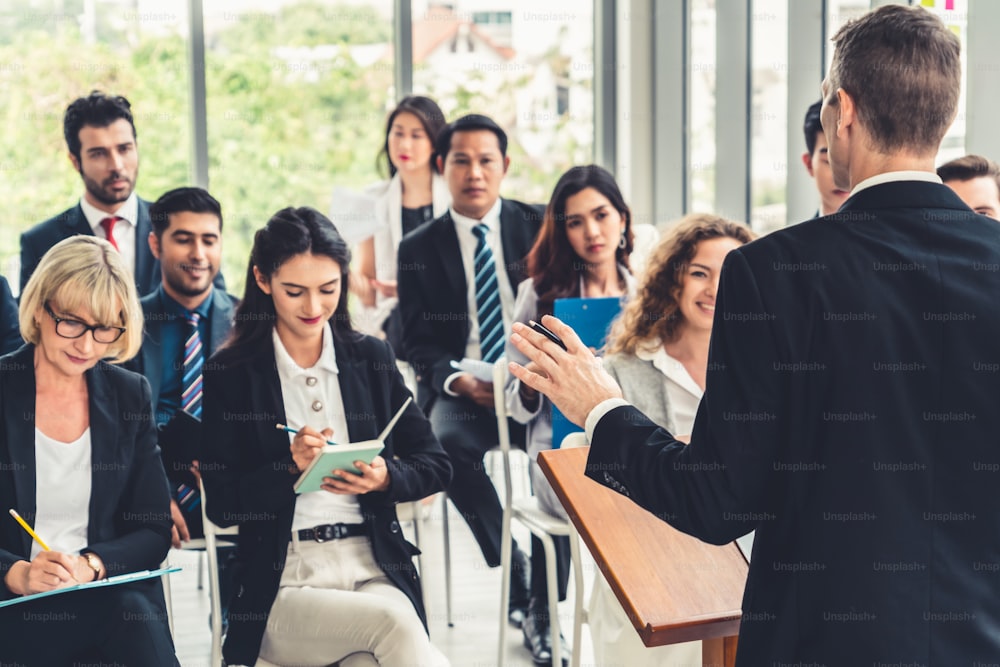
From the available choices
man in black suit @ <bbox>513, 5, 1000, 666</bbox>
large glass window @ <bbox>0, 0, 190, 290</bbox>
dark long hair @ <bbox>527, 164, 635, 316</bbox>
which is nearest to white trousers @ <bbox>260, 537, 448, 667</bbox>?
man in black suit @ <bbox>513, 5, 1000, 666</bbox>

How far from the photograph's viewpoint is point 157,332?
353 cm

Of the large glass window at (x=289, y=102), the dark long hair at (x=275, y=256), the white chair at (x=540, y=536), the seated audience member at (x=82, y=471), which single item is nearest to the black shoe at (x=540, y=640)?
the white chair at (x=540, y=536)

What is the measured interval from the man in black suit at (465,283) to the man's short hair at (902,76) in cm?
265

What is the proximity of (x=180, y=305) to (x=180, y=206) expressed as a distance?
15.0 inches

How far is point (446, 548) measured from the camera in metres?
4.05

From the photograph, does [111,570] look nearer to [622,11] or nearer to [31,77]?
[31,77]

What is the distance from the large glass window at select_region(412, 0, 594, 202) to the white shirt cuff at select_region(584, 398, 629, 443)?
4744 mm

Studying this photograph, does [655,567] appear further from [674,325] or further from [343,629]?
[674,325]

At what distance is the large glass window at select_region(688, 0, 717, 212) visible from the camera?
5223 mm

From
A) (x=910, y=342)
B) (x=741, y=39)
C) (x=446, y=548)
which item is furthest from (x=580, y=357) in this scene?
(x=741, y=39)

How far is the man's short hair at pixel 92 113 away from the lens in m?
4.09

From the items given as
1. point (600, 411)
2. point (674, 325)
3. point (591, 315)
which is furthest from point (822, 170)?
point (600, 411)

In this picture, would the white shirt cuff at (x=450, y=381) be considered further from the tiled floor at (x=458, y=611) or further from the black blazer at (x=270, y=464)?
the black blazer at (x=270, y=464)

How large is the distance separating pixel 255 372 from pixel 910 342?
6.17ft
